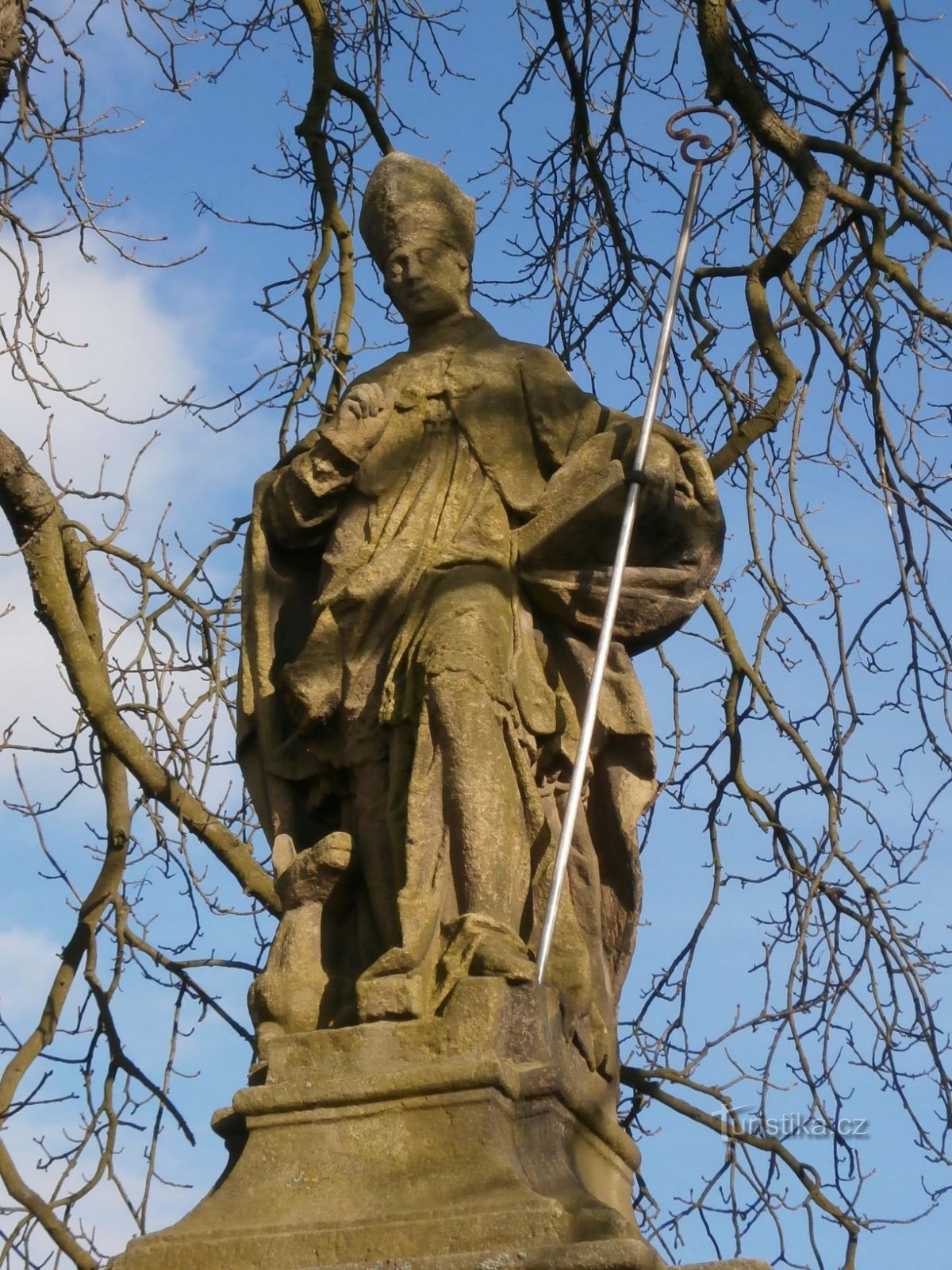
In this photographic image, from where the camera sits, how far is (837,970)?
7.58m

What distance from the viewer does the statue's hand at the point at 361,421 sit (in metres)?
5.71

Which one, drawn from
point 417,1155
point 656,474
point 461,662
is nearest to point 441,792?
point 461,662

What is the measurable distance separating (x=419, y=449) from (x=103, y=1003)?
9.49 ft

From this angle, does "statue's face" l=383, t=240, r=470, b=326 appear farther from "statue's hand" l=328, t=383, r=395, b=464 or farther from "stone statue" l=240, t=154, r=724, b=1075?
"statue's hand" l=328, t=383, r=395, b=464

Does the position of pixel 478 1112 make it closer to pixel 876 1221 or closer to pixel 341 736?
pixel 341 736

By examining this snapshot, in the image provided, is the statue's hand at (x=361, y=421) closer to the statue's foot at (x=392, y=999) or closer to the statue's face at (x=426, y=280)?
the statue's face at (x=426, y=280)

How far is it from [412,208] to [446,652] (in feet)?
4.40

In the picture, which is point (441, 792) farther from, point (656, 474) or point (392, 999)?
point (656, 474)

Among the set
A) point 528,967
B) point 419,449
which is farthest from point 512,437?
point 528,967

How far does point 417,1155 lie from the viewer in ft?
15.3

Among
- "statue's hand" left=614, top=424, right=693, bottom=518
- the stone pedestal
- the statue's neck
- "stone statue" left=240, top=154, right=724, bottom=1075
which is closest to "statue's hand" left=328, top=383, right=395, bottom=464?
"stone statue" left=240, top=154, right=724, bottom=1075

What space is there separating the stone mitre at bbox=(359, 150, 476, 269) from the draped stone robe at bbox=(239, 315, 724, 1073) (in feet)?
0.86

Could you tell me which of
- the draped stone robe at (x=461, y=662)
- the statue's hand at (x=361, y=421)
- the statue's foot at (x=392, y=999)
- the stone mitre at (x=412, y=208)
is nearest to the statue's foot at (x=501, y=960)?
the draped stone robe at (x=461, y=662)

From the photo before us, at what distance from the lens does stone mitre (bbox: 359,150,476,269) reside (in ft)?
19.3
